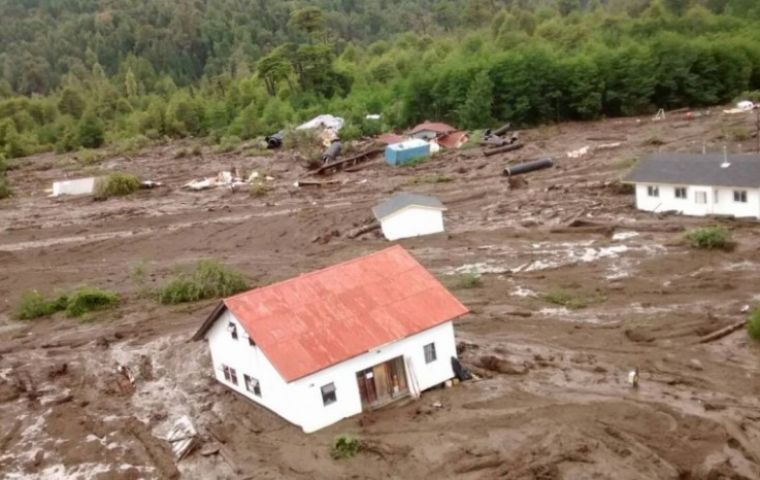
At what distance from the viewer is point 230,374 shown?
76.1 feet

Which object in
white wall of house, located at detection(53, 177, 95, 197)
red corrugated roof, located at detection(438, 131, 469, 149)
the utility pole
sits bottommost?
the utility pole

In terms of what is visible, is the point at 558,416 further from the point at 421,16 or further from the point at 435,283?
the point at 421,16

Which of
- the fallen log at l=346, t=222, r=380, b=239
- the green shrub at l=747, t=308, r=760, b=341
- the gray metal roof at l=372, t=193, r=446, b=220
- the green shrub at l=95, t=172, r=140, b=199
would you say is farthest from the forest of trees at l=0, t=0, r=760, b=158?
the green shrub at l=747, t=308, r=760, b=341

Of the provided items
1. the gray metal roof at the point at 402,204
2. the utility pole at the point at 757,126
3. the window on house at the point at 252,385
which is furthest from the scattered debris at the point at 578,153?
the window on house at the point at 252,385

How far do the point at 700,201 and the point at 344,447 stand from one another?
21.6 metres

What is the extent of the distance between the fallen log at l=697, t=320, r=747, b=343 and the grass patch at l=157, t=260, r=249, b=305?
51.7 feet

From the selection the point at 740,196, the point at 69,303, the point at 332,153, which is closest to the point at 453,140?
the point at 332,153

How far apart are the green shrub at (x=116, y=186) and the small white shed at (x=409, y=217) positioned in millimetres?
23681

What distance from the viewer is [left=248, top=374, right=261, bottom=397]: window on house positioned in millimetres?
21869

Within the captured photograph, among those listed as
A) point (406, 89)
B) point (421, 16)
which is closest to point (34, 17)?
point (421, 16)

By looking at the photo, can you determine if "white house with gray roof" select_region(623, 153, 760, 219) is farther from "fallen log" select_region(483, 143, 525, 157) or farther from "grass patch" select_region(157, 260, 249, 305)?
"fallen log" select_region(483, 143, 525, 157)

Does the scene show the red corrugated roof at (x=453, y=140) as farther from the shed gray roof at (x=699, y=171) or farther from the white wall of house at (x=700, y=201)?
the white wall of house at (x=700, y=201)

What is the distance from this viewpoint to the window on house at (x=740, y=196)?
33719mm

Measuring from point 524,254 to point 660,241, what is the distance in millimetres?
5004
